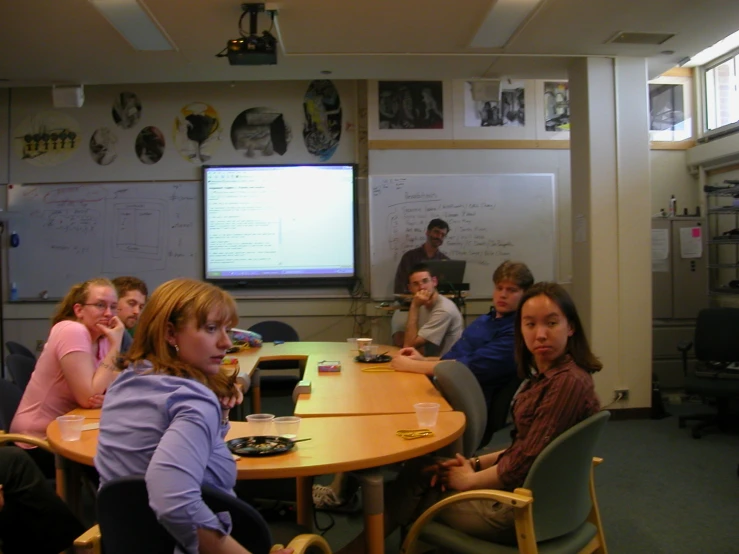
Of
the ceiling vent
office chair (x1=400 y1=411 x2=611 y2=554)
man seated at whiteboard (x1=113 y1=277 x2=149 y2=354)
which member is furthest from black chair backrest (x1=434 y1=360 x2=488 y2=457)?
the ceiling vent

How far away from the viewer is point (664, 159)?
642 cm

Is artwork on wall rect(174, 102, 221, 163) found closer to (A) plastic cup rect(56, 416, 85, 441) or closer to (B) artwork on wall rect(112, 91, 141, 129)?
(B) artwork on wall rect(112, 91, 141, 129)

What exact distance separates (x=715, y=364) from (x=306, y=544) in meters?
4.35

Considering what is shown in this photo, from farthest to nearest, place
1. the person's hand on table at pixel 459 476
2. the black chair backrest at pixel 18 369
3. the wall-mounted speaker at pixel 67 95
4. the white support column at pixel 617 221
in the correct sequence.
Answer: the wall-mounted speaker at pixel 67 95
the white support column at pixel 617 221
the black chair backrest at pixel 18 369
the person's hand on table at pixel 459 476

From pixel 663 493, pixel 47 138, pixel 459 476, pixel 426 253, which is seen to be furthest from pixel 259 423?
pixel 47 138

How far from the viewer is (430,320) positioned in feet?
13.1

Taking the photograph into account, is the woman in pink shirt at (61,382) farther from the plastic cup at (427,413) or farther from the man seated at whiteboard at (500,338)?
the man seated at whiteboard at (500,338)

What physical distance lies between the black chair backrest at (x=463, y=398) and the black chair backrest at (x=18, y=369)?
85.0 inches

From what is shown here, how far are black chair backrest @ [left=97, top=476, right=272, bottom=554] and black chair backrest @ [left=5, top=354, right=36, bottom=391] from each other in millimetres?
2354

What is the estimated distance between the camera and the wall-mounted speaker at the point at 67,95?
18.3 feet

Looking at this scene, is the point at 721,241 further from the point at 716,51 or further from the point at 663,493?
the point at 663,493

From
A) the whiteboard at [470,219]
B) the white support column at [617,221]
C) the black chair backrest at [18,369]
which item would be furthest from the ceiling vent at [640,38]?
the black chair backrest at [18,369]

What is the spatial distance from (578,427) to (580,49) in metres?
3.90

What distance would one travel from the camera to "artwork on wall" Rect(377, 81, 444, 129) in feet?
19.9
